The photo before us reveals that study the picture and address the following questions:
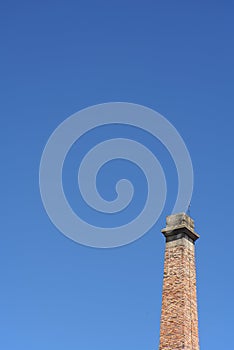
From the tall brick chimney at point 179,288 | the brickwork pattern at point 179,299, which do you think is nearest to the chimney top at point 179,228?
the tall brick chimney at point 179,288

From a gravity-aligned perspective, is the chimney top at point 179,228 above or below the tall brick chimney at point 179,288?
above

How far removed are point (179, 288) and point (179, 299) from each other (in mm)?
315

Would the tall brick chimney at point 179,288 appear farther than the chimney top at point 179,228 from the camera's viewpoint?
Result: No

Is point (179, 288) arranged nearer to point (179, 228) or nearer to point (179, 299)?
point (179, 299)

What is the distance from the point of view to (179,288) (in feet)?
42.3

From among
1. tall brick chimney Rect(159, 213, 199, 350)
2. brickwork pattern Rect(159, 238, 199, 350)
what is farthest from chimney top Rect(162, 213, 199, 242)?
brickwork pattern Rect(159, 238, 199, 350)

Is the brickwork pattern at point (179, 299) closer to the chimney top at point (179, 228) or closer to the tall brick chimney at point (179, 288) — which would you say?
the tall brick chimney at point (179, 288)

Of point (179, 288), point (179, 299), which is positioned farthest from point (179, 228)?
point (179, 299)

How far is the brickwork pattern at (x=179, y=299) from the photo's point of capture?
39.9 feet

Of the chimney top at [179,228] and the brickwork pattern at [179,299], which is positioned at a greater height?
the chimney top at [179,228]

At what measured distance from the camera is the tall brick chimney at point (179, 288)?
12211mm

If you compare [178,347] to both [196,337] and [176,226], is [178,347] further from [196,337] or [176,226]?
[176,226]

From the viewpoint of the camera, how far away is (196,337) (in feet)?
41.1

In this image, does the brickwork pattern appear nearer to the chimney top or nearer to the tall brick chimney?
the tall brick chimney
